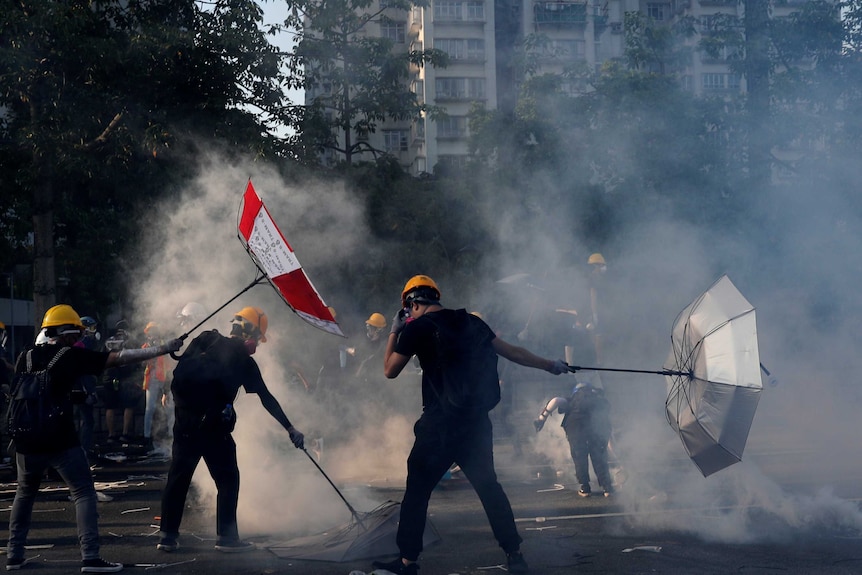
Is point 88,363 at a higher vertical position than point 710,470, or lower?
higher

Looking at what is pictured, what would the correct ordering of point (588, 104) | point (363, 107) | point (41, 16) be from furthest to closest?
point (363, 107), point (588, 104), point (41, 16)

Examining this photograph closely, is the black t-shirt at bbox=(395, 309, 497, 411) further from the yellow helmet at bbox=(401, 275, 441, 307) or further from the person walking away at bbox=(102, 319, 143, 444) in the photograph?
the person walking away at bbox=(102, 319, 143, 444)

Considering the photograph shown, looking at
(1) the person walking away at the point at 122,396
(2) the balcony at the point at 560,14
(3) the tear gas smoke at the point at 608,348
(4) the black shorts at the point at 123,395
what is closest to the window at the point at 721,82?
(3) the tear gas smoke at the point at 608,348

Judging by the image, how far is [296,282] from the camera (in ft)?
19.6

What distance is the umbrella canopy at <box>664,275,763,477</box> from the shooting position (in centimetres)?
525

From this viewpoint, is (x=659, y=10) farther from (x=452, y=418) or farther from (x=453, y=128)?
(x=452, y=418)

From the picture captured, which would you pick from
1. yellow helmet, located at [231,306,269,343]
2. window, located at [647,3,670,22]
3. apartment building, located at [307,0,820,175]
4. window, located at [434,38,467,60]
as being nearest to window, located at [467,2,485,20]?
apartment building, located at [307,0,820,175]

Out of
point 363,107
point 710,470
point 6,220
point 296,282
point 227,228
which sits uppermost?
point 363,107

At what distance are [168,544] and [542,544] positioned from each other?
7.70 feet

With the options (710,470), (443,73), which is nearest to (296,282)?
(710,470)

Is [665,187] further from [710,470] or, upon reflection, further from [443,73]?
[443,73]

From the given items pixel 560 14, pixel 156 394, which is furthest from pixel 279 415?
pixel 560 14

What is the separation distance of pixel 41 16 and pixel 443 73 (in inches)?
1271

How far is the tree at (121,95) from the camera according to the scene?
1194 centimetres
